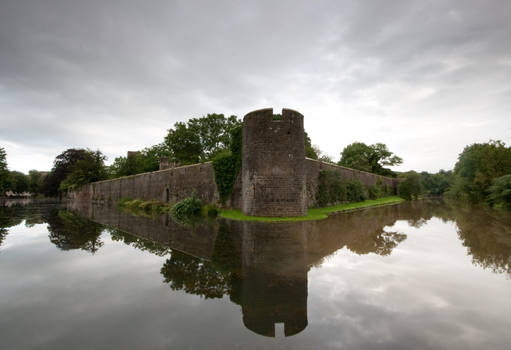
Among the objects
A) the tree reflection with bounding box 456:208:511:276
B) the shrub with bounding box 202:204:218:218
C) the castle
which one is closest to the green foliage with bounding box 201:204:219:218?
the shrub with bounding box 202:204:218:218

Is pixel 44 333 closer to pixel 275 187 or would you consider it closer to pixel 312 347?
pixel 312 347

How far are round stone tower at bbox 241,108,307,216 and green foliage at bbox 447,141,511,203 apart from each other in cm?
2065

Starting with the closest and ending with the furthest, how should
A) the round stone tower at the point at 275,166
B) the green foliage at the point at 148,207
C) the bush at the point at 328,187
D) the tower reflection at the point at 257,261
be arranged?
the tower reflection at the point at 257,261 → the round stone tower at the point at 275,166 → the green foliage at the point at 148,207 → the bush at the point at 328,187

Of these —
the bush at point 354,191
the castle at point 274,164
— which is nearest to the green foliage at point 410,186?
the bush at point 354,191

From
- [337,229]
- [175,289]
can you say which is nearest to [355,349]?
[175,289]

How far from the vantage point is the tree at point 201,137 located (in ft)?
118

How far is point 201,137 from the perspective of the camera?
36312 millimetres

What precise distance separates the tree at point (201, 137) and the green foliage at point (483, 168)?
29.6 metres

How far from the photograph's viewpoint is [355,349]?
8.23 feet

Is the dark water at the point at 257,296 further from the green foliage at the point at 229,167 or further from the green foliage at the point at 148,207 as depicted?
the green foliage at the point at 148,207

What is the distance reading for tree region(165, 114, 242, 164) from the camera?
35.9m

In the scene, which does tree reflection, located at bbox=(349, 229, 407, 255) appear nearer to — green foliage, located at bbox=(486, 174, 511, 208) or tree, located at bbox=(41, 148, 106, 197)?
green foliage, located at bbox=(486, 174, 511, 208)

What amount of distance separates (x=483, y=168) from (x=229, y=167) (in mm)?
27117

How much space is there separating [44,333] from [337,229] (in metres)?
9.35
